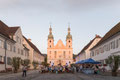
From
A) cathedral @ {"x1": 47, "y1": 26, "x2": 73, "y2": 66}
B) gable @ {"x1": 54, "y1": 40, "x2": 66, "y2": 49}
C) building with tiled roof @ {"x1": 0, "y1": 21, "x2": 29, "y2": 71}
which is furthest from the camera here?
gable @ {"x1": 54, "y1": 40, "x2": 66, "y2": 49}

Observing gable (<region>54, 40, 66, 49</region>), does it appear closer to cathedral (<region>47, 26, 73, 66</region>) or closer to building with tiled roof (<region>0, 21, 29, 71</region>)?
cathedral (<region>47, 26, 73, 66</region>)

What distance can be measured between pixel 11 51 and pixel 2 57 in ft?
18.9

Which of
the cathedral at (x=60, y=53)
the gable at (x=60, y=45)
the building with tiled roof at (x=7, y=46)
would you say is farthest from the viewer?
the gable at (x=60, y=45)

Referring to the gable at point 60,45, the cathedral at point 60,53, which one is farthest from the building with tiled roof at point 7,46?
the gable at point 60,45

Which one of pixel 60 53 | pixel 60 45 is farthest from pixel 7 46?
pixel 60 45

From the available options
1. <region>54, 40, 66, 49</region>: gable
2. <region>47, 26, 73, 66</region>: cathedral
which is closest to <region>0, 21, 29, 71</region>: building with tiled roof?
<region>47, 26, 73, 66</region>: cathedral

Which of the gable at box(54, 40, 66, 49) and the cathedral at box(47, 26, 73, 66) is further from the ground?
the gable at box(54, 40, 66, 49)

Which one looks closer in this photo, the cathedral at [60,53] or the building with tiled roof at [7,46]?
the building with tiled roof at [7,46]

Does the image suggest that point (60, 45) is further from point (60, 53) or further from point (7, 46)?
point (7, 46)

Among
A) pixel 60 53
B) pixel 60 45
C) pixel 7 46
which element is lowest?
pixel 60 53

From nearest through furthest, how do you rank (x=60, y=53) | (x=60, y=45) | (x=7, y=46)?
(x=7, y=46), (x=60, y=53), (x=60, y=45)

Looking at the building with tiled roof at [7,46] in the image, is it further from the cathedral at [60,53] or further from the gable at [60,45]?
the gable at [60,45]

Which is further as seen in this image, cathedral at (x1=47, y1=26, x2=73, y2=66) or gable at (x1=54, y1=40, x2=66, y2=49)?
gable at (x1=54, y1=40, x2=66, y2=49)

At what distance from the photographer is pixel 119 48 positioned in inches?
1176
